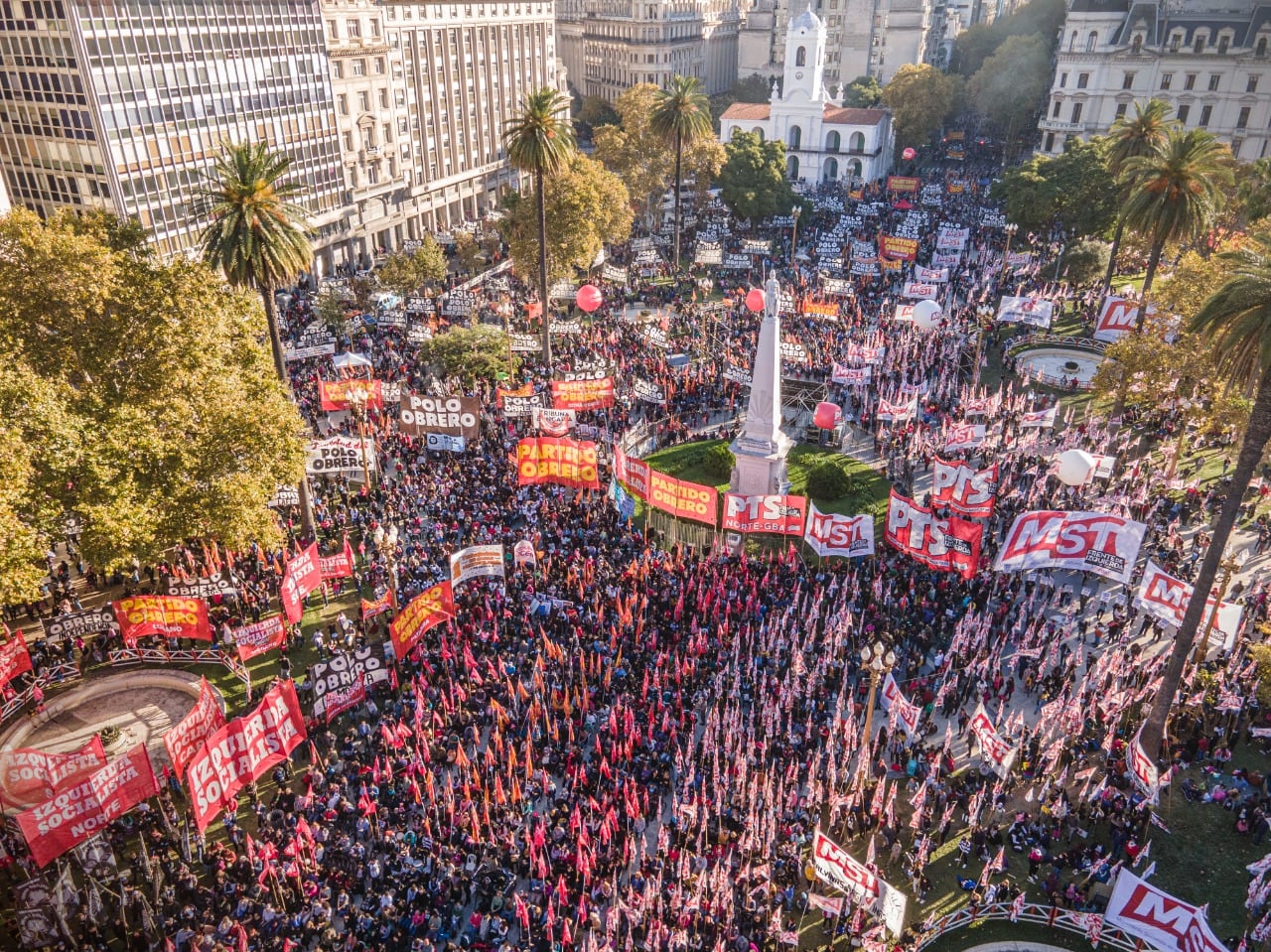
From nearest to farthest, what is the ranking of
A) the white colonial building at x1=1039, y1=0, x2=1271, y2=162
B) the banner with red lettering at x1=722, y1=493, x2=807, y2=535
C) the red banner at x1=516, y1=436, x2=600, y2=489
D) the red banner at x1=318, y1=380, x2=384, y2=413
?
the banner with red lettering at x1=722, y1=493, x2=807, y2=535
the red banner at x1=516, y1=436, x2=600, y2=489
the red banner at x1=318, y1=380, x2=384, y2=413
the white colonial building at x1=1039, y1=0, x2=1271, y2=162

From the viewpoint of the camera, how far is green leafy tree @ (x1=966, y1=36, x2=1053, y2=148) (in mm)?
108562

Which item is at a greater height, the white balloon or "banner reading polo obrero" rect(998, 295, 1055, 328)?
"banner reading polo obrero" rect(998, 295, 1055, 328)

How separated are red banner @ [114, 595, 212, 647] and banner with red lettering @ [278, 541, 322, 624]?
2643 millimetres

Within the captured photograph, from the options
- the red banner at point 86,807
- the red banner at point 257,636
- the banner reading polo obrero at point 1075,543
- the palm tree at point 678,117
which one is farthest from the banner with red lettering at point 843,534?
the palm tree at point 678,117

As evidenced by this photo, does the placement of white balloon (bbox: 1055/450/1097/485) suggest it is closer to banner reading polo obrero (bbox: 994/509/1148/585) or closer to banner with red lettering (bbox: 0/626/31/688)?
banner reading polo obrero (bbox: 994/509/1148/585)

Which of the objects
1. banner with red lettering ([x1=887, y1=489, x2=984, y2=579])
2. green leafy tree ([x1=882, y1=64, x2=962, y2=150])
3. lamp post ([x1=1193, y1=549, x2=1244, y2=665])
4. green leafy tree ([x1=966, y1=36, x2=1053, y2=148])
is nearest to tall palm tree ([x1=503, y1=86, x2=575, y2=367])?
banner with red lettering ([x1=887, y1=489, x2=984, y2=579])

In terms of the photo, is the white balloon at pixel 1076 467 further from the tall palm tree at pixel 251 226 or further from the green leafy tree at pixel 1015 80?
the green leafy tree at pixel 1015 80

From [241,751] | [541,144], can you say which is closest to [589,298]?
[541,144]

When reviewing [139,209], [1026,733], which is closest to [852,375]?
[1026,733]

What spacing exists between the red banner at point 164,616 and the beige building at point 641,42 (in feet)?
403

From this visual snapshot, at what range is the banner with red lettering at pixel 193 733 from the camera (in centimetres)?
2330

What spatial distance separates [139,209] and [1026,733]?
60171 mm

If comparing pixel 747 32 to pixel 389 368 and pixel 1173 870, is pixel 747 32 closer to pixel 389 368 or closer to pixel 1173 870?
pixel 389 368

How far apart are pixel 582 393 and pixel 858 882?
26.9 meters
